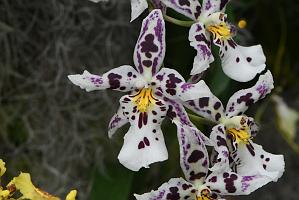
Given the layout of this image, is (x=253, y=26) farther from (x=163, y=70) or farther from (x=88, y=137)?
(x=163, y=70)

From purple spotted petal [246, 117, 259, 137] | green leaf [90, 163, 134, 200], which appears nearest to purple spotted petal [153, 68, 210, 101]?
purple spotted petal [246, 117, 259, 137]

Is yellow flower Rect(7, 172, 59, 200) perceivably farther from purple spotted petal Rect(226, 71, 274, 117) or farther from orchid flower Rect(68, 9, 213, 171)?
purple spotted petal Rect(226, 71, 274, 117)

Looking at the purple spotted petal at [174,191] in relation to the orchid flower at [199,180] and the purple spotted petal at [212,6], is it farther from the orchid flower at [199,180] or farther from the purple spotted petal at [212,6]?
the purple spotted petal at [212,6]

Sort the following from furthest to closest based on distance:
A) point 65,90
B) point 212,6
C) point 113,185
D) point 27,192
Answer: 1. point 65,90
2. point 113,185
3. point 212,6
4. point 27,192

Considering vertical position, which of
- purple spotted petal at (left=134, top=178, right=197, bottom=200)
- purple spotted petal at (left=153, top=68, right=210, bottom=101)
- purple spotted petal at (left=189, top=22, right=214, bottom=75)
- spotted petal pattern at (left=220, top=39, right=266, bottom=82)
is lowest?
purple spotted petal at (left=134, top=178, right=197, bottom=200)

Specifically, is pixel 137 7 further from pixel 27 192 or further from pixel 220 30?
pixel 27 192

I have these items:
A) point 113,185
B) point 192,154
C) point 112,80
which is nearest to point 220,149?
point 192,154

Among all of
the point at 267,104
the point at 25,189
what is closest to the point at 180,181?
the point at 25,189
